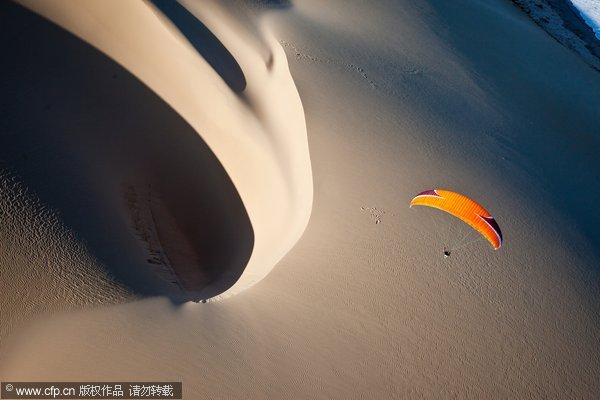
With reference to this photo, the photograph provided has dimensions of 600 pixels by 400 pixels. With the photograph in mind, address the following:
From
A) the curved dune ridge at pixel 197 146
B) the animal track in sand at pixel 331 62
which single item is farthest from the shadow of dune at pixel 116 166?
the animal track in sand at pixel 331 62

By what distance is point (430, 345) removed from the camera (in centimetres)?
661

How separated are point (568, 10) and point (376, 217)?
1556cm

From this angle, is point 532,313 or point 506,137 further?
point 506,137

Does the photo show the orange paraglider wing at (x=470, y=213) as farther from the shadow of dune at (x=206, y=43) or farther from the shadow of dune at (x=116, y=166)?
the shadow of dune at (x=206, y=43)

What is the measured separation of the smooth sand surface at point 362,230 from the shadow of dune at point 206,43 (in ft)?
0.57

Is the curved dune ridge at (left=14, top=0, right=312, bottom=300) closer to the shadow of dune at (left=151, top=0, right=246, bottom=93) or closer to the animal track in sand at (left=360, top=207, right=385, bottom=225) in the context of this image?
the shadow of dune at (left=151, top=0, right=246, bottom=93)

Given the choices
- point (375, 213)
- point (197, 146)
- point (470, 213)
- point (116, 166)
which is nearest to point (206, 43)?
point (197, 146)

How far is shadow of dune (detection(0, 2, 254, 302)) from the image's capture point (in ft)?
23.4

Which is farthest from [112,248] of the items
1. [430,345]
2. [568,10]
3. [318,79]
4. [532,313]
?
[568,10]

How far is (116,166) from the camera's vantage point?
810 cm

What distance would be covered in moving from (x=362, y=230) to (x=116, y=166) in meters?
4.14

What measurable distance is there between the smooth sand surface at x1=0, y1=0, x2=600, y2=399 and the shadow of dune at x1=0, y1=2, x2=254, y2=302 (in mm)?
70

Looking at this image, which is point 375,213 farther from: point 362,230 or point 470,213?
point 470,213

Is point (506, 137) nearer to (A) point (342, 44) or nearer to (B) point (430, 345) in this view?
(A) point (342, 44)
